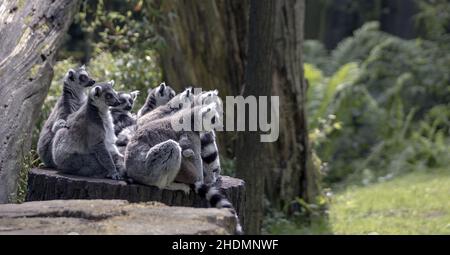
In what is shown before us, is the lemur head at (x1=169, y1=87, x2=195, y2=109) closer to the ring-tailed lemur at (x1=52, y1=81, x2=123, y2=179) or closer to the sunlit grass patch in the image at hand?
the ring-tailed lemur at (x1=52, y1=81, x2=123, y2=179)

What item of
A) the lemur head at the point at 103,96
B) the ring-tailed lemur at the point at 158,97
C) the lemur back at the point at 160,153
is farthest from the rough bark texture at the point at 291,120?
the lemur back at the point at 160,153

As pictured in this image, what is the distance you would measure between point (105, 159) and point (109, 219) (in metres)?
1.77

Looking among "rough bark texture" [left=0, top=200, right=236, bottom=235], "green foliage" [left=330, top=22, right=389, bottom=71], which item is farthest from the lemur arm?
"green foliage" [left=330, top=22, right=389, bottom=71]

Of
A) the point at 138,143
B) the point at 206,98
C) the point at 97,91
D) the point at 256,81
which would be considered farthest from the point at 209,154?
the point at 256,81

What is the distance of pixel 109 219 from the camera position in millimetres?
4648

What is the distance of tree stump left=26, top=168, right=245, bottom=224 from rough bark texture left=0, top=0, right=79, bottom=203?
32 cm

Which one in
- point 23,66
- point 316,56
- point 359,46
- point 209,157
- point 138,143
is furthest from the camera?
point 316,56

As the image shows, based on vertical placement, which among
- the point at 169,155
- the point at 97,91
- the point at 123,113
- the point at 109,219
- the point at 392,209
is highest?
the point at 97,91

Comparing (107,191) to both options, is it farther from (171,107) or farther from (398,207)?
(398,207)

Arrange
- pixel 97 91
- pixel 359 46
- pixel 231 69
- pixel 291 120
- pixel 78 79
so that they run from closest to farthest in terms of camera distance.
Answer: pixel 97 91 < pixel 78 79 < pixel 291 120 < pixel 231 69 < pixel 359 46

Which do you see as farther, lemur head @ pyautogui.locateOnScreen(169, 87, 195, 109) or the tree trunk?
the tree trunk

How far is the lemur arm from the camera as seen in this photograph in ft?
20.8

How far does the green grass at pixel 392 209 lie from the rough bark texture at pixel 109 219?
4.81m
